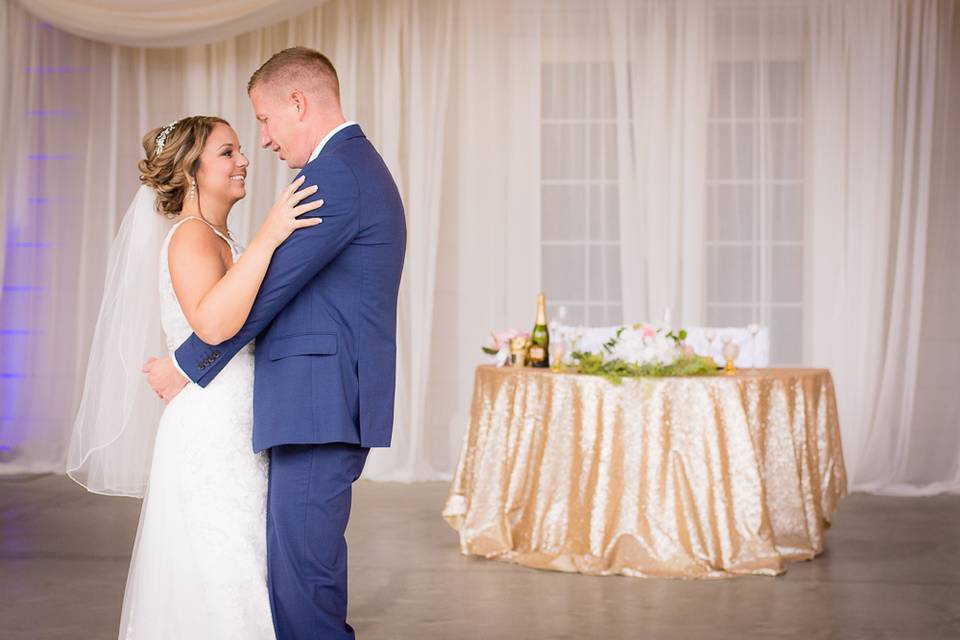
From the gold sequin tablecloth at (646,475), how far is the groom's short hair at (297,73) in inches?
94.5

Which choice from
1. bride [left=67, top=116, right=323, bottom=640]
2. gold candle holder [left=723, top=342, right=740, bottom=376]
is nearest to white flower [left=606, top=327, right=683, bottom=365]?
gold candle holder [left=723, top=342, right=740, bottom=376]

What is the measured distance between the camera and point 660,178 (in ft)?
23.2

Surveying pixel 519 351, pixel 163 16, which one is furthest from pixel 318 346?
pixel 163 16

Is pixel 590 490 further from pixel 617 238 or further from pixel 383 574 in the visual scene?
pixel 617 238

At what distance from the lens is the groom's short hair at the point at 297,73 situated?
2.26 m

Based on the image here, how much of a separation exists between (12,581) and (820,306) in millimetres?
4928

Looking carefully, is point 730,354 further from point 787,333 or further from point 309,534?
point 309,534

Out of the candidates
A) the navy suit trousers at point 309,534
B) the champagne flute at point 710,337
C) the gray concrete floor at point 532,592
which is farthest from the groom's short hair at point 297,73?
the champagne flute at point 710,337

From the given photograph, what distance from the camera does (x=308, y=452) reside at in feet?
7.27

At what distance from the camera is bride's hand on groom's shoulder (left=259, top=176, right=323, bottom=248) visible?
2105 millimetres

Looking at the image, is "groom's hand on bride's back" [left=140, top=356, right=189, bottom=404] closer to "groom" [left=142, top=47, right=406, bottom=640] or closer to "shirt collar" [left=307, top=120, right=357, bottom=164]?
"groom" [left=142, top=47, right=406, bottom=640]

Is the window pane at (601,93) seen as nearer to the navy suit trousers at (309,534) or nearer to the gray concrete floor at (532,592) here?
the gray concrete floor at (532,592)

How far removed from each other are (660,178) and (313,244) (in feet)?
17.2

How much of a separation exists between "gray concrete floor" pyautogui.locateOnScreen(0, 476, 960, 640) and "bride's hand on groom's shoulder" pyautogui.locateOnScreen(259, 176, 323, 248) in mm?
1890
